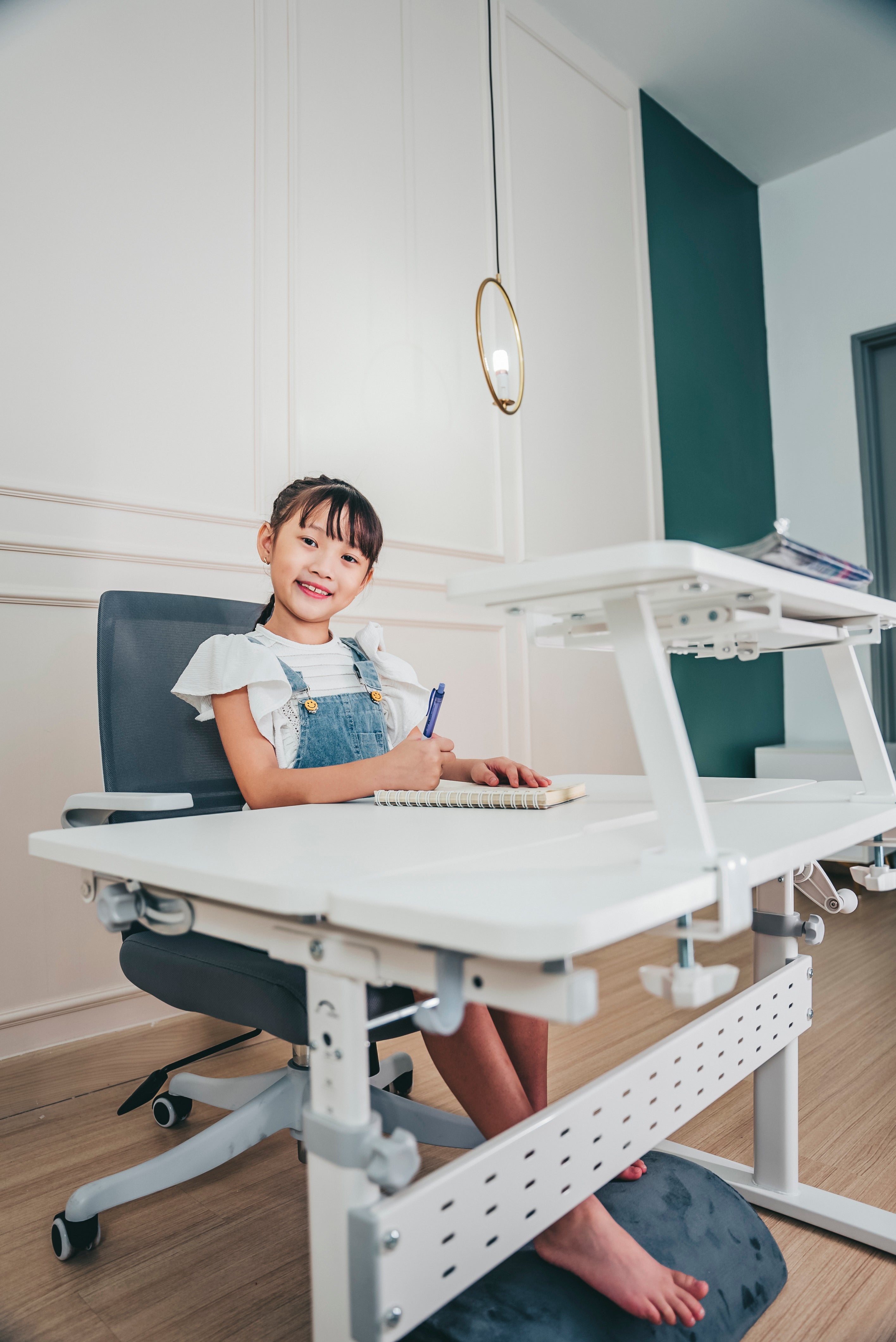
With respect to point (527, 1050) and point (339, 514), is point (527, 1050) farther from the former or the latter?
point (339, 514)

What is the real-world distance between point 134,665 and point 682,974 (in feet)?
2.74

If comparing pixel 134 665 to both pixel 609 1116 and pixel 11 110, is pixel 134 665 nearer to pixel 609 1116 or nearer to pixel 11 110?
pixel 609 1116

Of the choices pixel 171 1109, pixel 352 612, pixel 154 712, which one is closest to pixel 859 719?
pixel 154 712

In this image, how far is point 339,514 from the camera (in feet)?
4.32

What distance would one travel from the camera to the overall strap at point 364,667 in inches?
53.3

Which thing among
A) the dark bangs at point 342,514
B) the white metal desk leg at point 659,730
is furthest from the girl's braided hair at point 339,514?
the white metal desk leg at point 659,730

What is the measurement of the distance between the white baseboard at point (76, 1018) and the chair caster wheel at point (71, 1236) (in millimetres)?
513

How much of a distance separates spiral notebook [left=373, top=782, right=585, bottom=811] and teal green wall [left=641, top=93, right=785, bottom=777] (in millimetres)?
2299

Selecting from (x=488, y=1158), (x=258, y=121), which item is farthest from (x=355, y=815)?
(x=258, y=121)

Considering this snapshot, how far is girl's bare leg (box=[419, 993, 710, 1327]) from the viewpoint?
80 cm

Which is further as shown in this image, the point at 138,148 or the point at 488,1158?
the point at 138,148

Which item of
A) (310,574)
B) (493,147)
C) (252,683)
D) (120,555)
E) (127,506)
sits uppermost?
(493,147)

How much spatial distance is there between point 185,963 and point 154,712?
1.15ft

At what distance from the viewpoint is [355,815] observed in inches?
36.0
